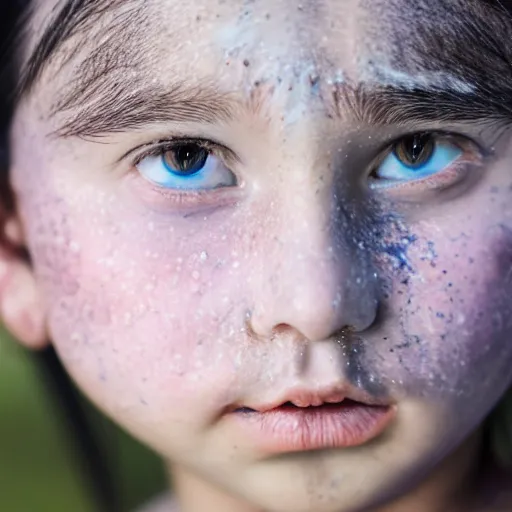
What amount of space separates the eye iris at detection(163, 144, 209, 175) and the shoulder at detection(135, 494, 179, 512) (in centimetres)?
55

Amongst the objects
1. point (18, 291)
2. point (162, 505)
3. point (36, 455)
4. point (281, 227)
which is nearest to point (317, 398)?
point (281, 227)

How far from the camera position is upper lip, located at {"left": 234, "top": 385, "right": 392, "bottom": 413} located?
75cm

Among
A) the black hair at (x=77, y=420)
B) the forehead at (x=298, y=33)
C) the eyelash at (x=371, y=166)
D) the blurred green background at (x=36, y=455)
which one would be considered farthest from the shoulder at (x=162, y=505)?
the forehead at (x=298, y=33)

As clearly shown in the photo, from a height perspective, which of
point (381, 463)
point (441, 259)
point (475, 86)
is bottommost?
point (381, 463)

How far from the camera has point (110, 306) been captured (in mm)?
821

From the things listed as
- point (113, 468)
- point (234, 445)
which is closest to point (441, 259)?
point (234, 445)

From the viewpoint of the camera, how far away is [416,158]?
31.3 inches

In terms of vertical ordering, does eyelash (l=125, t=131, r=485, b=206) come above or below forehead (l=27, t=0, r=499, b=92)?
below

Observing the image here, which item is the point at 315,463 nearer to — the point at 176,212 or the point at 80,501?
the point at 176,212

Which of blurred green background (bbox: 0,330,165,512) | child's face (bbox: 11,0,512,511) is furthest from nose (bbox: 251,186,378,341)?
blurred green background (bbox: 0,330,165,512)

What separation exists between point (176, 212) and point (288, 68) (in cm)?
17

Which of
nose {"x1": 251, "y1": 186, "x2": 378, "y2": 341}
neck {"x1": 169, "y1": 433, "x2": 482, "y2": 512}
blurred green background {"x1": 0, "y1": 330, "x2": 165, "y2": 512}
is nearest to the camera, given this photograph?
nose {"x1": 251, "y1": 186, "x2": 378, "y2": 341}

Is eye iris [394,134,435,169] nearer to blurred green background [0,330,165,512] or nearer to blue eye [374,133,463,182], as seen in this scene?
blue eye [374,133,463,182]

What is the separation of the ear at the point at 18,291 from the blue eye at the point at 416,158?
412mm
